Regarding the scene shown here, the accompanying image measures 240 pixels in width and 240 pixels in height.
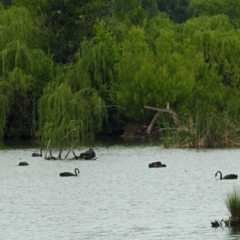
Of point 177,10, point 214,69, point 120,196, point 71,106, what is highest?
point 177,10

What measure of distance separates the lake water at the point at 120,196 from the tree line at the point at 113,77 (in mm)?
6411

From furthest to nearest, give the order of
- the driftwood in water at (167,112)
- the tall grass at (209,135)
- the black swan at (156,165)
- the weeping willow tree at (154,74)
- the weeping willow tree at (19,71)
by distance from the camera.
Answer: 1. the weeping willow tree at (19,71)
2. the weeping willow tree at (154,74)
3. the driftwood in water at (167,112)
4. the tall grass at (209,135)
5. the black swan at (156,165)

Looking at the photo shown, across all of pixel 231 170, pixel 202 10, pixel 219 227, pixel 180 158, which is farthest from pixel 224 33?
pixel 219 227

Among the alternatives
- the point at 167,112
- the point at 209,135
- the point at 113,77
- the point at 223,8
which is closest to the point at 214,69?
the point at 113,77

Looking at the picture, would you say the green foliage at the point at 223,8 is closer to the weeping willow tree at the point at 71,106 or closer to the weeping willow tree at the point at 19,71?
the weeping willow tree at the point at 19,71

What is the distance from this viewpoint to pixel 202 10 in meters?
89.8

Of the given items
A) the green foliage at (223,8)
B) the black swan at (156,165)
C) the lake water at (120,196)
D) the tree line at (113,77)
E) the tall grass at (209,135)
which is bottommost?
the lake water at (120,196)

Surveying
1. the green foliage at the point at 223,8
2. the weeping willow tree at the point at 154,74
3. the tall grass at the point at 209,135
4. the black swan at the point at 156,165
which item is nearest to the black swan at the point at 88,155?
the black swan at the point at 156,165

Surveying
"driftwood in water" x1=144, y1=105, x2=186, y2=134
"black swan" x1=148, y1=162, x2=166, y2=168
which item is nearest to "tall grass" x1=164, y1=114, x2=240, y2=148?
"driftwood in water" x1=144, y1=105, x2=186, y2=134

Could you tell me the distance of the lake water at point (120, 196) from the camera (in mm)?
25578

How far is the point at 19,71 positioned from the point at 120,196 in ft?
88.5

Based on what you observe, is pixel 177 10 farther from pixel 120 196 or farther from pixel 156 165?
pixel 120 196

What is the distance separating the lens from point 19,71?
193 feet

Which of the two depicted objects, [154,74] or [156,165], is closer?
[156,165]
